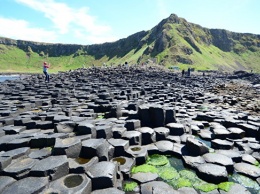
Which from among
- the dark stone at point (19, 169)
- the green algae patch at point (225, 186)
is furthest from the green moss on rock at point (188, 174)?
the dark stone at point (19, 169)

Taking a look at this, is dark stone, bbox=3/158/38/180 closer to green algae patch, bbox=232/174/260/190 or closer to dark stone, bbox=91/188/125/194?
dark stone, bbox=91/188/125/194

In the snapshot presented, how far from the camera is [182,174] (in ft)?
16.6

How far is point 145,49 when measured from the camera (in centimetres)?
10312

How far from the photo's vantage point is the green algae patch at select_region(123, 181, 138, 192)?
4.47 metres

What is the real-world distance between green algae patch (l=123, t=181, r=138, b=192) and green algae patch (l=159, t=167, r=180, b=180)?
75 cm

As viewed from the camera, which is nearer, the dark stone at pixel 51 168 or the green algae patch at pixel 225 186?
the dark stone at pixel 51 168

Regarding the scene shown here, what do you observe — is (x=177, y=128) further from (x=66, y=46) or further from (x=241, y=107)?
(x=66, y=46)

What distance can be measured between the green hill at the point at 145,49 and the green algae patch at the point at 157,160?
301ft

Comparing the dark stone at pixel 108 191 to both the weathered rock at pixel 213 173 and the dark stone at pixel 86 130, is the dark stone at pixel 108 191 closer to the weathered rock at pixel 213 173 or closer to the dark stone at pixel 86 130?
the weathered rock at pixel 213 173

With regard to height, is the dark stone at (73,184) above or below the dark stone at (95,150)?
below

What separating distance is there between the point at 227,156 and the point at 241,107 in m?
8.29

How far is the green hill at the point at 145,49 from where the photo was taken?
10621 centimetres

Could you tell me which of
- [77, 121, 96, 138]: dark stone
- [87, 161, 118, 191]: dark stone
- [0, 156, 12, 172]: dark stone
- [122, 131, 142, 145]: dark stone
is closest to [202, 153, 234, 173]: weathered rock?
[122, 131, 142, 145]: dark stone

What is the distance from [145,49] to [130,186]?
335 feet
